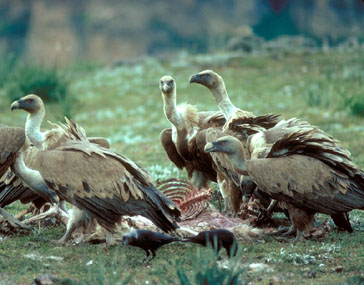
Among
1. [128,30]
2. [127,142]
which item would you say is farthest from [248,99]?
[128,30]

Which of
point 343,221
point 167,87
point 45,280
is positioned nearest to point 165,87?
point 167,87

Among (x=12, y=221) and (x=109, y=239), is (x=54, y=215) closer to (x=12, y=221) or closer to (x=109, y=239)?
(x=12, y=221)

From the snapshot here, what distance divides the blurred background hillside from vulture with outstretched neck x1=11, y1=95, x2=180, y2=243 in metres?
26.4

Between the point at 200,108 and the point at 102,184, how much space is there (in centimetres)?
934

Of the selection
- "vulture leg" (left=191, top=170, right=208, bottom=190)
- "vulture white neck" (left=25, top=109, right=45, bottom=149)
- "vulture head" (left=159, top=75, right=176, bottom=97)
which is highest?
"vulture head" (left=159, top=75, right=176, bottom=97)

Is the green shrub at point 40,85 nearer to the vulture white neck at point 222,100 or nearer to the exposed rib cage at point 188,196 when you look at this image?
the vulture white neck at point 222,100

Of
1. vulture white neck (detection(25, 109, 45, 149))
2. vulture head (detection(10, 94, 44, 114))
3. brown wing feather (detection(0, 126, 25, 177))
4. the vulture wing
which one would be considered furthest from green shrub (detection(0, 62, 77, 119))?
brown wing feather (detection(0, 126, 25, 177))

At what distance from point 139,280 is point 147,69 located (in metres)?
17.0

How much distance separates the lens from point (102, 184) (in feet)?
19.4

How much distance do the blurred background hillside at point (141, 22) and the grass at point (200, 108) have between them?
11.3m

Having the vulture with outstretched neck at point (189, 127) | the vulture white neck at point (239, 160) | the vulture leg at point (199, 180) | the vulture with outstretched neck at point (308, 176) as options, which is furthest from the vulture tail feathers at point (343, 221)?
the vulture leg at point (199, 180)

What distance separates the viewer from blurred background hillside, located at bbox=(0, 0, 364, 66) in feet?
110

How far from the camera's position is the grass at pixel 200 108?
5.07m

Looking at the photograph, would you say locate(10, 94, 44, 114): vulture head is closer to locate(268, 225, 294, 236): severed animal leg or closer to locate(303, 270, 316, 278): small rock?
locate(268, 225, 294, 236): severed animal leg
